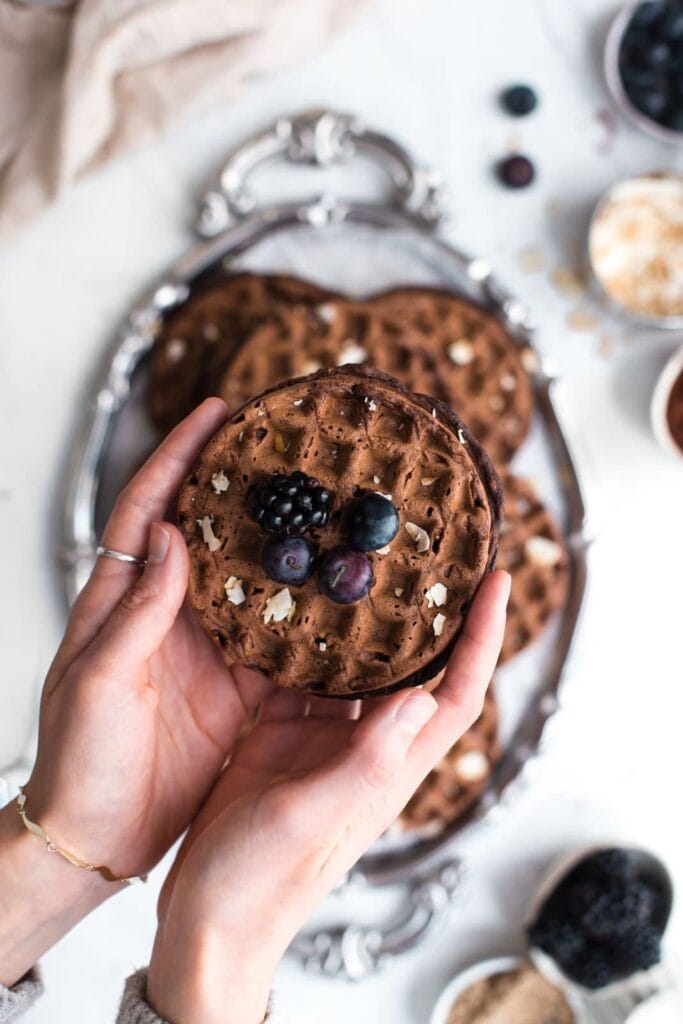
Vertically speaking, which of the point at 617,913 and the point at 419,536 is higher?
the point at 419,536

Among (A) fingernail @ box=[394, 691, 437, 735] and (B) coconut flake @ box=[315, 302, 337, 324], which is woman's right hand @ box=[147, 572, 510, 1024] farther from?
(B) coconut flake @ box=[315, 302, 337, 324]

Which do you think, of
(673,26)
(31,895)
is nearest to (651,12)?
(673,26)

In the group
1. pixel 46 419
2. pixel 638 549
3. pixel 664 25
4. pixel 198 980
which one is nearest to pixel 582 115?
pixel 664 25

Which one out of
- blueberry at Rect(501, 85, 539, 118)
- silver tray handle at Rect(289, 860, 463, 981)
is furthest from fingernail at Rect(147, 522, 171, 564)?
blueberry at Rect(501, 85, 539, 118)

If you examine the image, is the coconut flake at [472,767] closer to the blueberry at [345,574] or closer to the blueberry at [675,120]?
the blueberry at [345,574]

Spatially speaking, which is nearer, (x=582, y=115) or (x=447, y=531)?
(x=447, y=531)

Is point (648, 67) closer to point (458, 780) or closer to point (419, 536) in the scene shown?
point (419, 536)

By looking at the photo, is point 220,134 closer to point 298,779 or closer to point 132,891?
point 298,779

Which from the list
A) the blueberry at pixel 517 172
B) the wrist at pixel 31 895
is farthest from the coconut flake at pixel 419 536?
the blueberry at pixel 517 172
